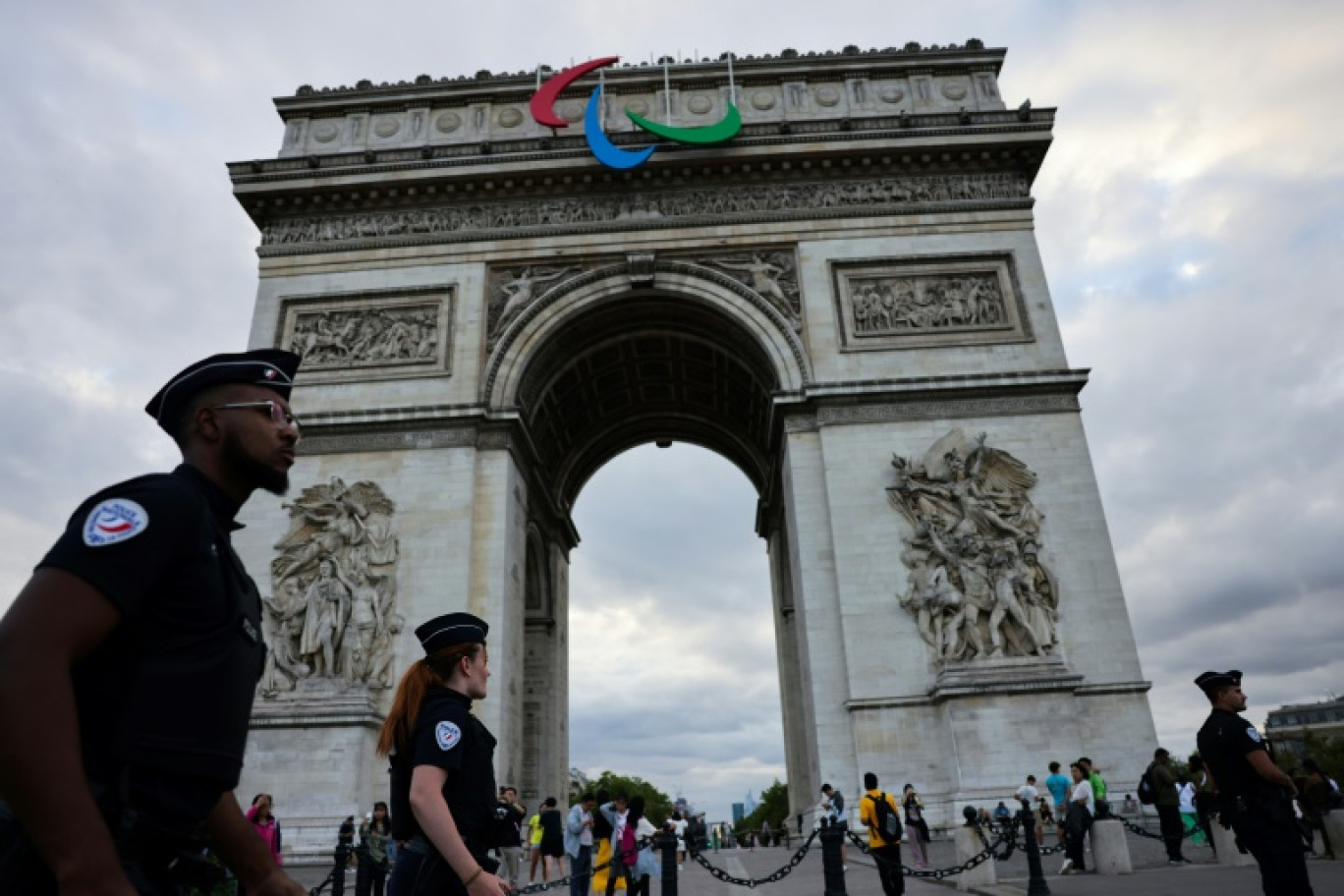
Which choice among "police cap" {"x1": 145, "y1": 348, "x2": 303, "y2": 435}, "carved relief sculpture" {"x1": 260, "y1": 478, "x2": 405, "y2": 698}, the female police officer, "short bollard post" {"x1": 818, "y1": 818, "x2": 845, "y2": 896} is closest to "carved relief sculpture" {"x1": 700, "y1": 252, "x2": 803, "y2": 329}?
A: "carved relief sculpture" {"x1": 260, "y1": 478, "x2": 405, "y2": 698}

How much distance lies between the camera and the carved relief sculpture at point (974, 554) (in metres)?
17.1

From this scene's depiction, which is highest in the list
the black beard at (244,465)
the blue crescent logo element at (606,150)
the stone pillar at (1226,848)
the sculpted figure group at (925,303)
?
the blue crescent logo element at (606,150)

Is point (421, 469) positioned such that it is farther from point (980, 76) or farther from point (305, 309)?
point (980, 76)

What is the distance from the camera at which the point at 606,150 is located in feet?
69.8

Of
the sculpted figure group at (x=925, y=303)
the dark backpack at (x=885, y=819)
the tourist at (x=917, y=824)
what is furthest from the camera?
the sculpted figure group at (x=925, y=303)

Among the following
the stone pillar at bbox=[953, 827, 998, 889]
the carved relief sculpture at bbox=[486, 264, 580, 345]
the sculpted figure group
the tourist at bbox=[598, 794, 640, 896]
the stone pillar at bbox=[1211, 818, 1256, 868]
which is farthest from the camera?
the carved relief sculpture at bbox=[486, 264, 580, 345]

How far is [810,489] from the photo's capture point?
19.2m

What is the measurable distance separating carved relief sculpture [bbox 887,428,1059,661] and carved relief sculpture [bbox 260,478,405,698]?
423 inches

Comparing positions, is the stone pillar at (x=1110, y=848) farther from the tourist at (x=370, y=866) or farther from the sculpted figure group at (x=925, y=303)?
the sculpted figure group at (x=925, y=303)

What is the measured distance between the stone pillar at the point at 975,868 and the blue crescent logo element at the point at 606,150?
16075mm

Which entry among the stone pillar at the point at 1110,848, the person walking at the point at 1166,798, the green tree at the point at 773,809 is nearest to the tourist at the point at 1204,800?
the person walking at the point at 1166,798

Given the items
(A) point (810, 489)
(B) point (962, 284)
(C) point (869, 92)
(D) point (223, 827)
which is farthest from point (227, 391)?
(C) point (869, 92)

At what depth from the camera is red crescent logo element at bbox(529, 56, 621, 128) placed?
21.8 m

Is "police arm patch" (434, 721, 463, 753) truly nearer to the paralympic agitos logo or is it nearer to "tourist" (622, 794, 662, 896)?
"tourist" (622, 794, 662, 896)
